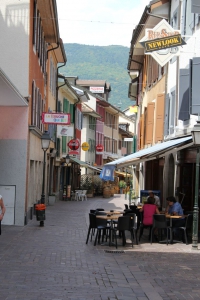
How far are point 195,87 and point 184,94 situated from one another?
2752mm

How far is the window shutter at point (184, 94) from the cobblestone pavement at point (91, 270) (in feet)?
12.8

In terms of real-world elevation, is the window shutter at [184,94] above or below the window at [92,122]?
below

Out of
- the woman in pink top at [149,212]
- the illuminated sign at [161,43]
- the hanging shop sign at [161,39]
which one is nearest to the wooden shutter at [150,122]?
the woman in pink top at [149,212]

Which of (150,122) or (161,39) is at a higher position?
(161,39)

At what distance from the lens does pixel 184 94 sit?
19.1m

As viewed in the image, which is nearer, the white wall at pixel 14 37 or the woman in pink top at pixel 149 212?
the woman in pink top at pixel 149 212

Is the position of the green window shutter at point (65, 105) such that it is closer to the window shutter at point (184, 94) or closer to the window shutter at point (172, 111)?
the window shutter at point (172, 111)

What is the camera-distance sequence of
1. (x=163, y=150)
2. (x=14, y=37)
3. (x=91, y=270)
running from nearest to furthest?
(x=91, y=270) < (x=163, y=150) < (x=14, y=37)

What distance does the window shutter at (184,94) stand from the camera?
1882cm

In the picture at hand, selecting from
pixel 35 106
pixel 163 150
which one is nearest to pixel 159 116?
pixel 35 106

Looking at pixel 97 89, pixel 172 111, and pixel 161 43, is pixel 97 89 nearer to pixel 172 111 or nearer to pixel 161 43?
pixel 172 111

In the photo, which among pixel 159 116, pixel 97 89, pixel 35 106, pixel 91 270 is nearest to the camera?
Result: pixel 91 270

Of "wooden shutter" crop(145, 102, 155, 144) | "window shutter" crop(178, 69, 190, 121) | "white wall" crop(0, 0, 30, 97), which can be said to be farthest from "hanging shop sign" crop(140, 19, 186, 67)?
"wooden shutter" crop(145, 102, 155, 144)

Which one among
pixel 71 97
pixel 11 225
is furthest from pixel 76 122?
pixel 11 225
